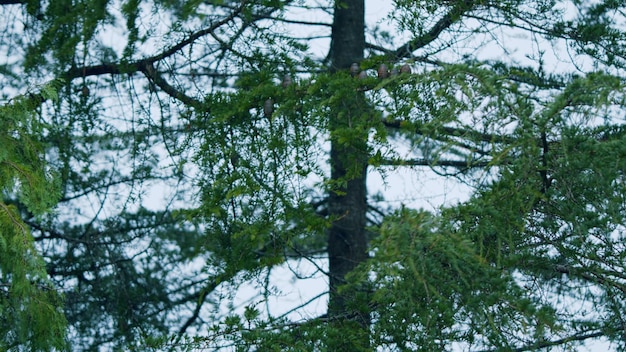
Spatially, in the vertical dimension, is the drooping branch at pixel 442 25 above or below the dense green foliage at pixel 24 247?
above

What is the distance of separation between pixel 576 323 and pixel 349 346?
3.97 feet

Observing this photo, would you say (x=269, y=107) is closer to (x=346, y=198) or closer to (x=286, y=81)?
(x=286, y=81)

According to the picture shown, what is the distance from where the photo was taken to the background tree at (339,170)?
13.6 ft

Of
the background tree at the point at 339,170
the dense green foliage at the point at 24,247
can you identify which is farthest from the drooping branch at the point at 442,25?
the dense green foliage at the point at 24,247

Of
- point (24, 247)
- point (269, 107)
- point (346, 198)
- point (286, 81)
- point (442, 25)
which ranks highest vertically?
point (442, 25)

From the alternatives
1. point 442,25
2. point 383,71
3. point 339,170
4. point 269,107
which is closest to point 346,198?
point 339,170

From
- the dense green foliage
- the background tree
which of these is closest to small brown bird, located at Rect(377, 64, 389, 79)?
the background tree

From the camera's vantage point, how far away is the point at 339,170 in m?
7.68

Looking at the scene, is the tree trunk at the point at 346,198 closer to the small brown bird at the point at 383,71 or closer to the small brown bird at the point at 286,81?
the small brown bird at the point at 286,81

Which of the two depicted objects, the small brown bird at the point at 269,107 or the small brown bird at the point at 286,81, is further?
the small brown bird at the point at 286,81

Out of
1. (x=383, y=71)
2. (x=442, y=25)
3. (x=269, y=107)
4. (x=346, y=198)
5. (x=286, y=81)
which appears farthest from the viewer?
(x=346, y=198)

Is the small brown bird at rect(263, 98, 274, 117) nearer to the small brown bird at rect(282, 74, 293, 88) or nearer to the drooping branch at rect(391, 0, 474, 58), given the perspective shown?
→ the small brown bird at rect(282, 74, 293, 88)

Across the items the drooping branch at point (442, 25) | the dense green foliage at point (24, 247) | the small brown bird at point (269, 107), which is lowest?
the dense green foliage at point (24, 247)

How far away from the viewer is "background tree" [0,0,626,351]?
13.6 feet
